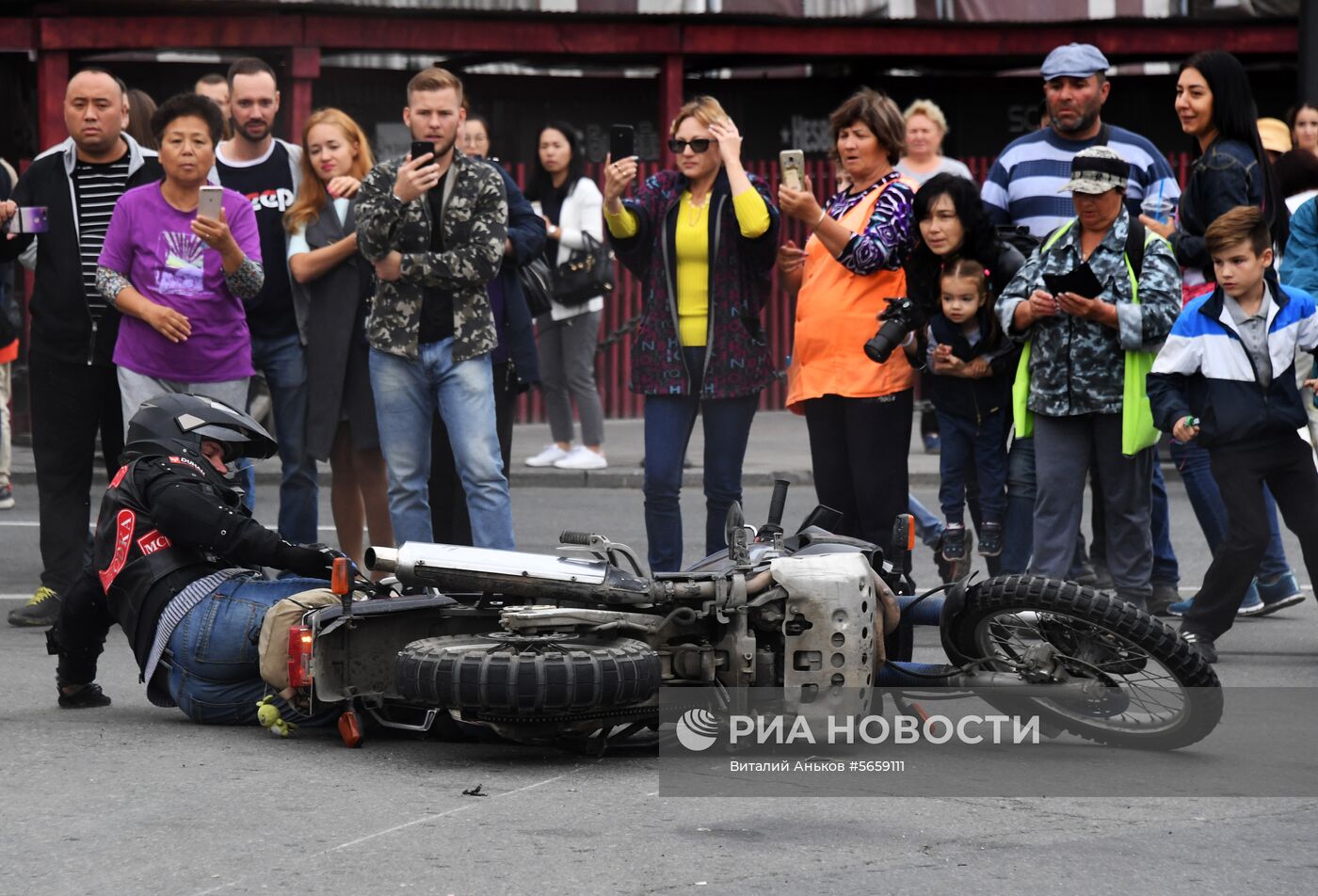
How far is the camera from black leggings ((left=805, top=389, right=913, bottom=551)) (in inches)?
314

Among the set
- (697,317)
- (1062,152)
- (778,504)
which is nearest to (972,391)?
(1062,152)

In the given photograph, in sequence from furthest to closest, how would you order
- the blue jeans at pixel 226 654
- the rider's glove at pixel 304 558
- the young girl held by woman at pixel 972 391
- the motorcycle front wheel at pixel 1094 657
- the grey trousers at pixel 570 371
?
1. the grey trousers at pixel 570 371
2. the young girl held by woman at pixel 972 391
3. the rider's glove at pixel 304 558
4. the blue jeans at pixel 226 654
5. the motorcycle front wheel at pixel 1094 657

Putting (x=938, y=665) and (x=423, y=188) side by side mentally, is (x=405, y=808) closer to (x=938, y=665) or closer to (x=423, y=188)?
(x=938, y=665)

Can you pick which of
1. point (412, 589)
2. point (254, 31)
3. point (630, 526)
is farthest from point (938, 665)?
point (254, 31)

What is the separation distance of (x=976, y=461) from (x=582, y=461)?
5706 mm

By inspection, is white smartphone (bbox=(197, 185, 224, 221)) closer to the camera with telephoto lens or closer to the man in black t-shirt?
the man in black t-shirt

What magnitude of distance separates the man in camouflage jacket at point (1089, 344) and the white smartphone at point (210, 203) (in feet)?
9.89

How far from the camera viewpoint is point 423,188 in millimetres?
8117

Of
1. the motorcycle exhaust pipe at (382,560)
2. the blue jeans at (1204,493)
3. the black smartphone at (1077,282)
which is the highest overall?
the black smartphone at (1077,282)

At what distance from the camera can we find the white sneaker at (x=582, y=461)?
45.6ft

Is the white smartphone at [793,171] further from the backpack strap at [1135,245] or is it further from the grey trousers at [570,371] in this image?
the grey trousers at [570,371]

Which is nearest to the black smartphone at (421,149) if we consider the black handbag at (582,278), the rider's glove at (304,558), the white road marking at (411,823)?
the rider's glove at (304,558)

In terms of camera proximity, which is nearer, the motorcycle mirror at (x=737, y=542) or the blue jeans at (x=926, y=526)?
the motorcycle mirror at (x=737, y=542)

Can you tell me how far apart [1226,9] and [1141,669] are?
13.9m
